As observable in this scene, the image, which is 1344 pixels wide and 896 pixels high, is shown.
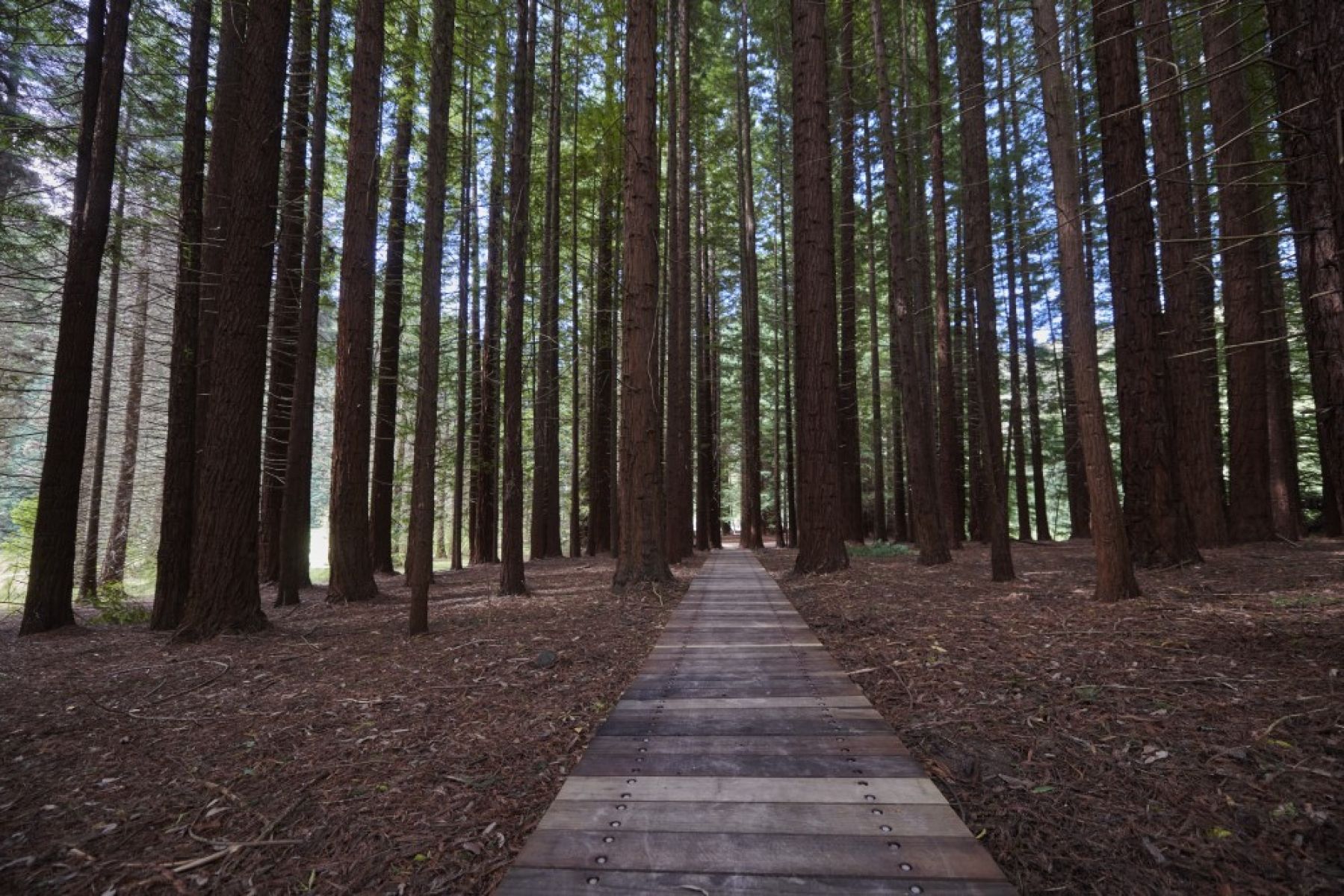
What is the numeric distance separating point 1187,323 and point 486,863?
1130cm

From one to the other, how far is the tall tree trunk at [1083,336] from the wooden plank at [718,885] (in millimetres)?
4902

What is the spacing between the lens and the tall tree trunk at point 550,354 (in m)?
10.4

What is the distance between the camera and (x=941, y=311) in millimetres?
12164

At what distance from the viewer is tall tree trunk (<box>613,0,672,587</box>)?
325 inches

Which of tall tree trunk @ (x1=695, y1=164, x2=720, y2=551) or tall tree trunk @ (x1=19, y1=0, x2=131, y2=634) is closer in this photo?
tall tree trunk @ (x1=19, y1=0, x2=131, y2=634)

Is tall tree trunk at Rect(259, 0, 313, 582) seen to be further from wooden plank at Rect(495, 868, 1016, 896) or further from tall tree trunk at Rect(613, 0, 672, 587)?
wooden plank at Rect(495, 868, 1016, 896)

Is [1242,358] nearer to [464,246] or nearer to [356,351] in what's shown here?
[356,351]

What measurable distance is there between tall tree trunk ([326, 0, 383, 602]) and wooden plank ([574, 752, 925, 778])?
695cm

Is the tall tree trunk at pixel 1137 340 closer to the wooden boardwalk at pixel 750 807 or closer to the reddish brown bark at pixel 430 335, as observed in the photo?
the wooden boardwalk at pixel 750 807

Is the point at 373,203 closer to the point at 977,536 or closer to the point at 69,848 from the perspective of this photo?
the point at 69,848

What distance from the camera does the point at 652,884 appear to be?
5.71ft

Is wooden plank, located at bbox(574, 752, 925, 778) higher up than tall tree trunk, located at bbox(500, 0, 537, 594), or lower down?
lower down

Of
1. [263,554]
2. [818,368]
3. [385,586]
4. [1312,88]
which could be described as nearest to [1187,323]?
[818,368]

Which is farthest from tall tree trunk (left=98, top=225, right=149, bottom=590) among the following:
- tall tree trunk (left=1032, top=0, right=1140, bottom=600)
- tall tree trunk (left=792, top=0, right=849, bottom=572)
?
tall tree trunk (left=1032, top=0, right=1140, bottom=600)
